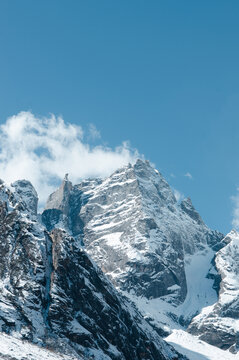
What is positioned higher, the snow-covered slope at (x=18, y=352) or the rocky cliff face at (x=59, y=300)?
the rocky cliff face at (x=59, y=300)

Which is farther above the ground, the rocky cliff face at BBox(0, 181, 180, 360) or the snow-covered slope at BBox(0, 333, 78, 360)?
the rocky cliff face at BBox(0, 181, 180, 360)

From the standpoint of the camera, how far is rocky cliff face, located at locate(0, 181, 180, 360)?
5591 inches

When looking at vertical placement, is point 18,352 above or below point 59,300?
below

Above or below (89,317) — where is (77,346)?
below

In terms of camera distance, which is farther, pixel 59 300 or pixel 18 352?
pixel 59 300

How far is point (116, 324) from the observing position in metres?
168

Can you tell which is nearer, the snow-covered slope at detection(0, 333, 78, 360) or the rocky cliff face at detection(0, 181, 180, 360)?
the snow-covered slope at detection(0, 333, 78, 360)

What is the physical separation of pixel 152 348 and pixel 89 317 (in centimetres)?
2748

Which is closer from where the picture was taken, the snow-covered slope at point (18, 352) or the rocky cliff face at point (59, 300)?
the snow-covered slope at point (18, 352)

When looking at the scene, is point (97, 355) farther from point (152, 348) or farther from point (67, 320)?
point (152, 348)

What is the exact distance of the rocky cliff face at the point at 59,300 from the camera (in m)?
142

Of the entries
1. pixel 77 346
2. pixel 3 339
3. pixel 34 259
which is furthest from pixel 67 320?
pixel 3 339

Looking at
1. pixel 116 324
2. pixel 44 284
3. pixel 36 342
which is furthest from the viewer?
pixel 116 324

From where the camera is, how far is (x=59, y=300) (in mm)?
152750
